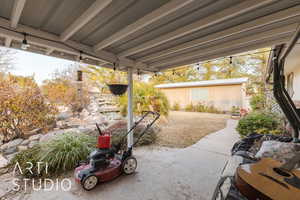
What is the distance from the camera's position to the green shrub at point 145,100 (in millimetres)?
5042

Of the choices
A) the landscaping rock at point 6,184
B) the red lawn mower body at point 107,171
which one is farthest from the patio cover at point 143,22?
the landscaping rock at point 6,184

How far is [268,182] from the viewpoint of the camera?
2.85ft

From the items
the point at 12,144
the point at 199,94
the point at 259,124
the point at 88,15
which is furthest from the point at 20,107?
the point at 199,94

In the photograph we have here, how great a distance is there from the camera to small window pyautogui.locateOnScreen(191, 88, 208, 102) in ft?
36.0

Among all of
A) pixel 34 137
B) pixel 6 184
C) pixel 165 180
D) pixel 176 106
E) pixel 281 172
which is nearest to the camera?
pixel 281 172

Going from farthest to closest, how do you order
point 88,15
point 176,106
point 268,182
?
1. point 176,106
2. point 88,15
3. point 268,182

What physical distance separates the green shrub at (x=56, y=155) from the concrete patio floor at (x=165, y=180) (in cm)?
50

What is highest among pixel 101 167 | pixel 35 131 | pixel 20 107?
pixel 20 107

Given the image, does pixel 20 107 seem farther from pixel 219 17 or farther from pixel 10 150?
pixel 219 17

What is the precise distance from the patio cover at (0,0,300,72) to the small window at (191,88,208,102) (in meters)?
9.34

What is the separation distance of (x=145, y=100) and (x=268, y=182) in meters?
4.46

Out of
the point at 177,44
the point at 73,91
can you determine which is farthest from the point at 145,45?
the point at 73,91

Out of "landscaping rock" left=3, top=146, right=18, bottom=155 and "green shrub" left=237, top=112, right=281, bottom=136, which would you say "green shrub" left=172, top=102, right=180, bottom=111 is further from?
"landscaping rock" left=3, top=146, right=18, bottom=155

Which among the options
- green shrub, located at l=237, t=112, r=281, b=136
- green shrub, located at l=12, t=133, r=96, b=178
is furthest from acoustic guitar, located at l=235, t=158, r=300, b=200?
green shrub, located at l=237, t=112, r=281, b=136
